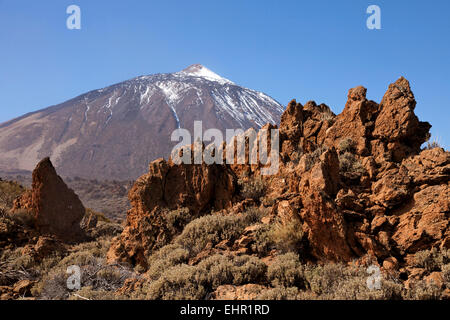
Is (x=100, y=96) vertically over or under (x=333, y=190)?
over

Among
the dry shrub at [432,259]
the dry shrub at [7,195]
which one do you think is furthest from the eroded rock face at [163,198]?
the dry shrub at [7,195]

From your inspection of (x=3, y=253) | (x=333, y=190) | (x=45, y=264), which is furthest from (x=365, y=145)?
(x=3, y=253)

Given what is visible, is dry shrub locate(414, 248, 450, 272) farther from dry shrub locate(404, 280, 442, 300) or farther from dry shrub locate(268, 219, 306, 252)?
dry shrub locate(268, 219, 306, 252)

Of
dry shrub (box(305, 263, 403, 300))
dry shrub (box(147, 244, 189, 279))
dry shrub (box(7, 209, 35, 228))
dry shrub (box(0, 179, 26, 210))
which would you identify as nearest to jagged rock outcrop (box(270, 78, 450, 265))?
dry shrub (box(305, 263, 403, 300))

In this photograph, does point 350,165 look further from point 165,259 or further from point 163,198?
point 165,259

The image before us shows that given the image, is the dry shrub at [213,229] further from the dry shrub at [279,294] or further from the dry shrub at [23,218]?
the dry shrub at [23,218]
